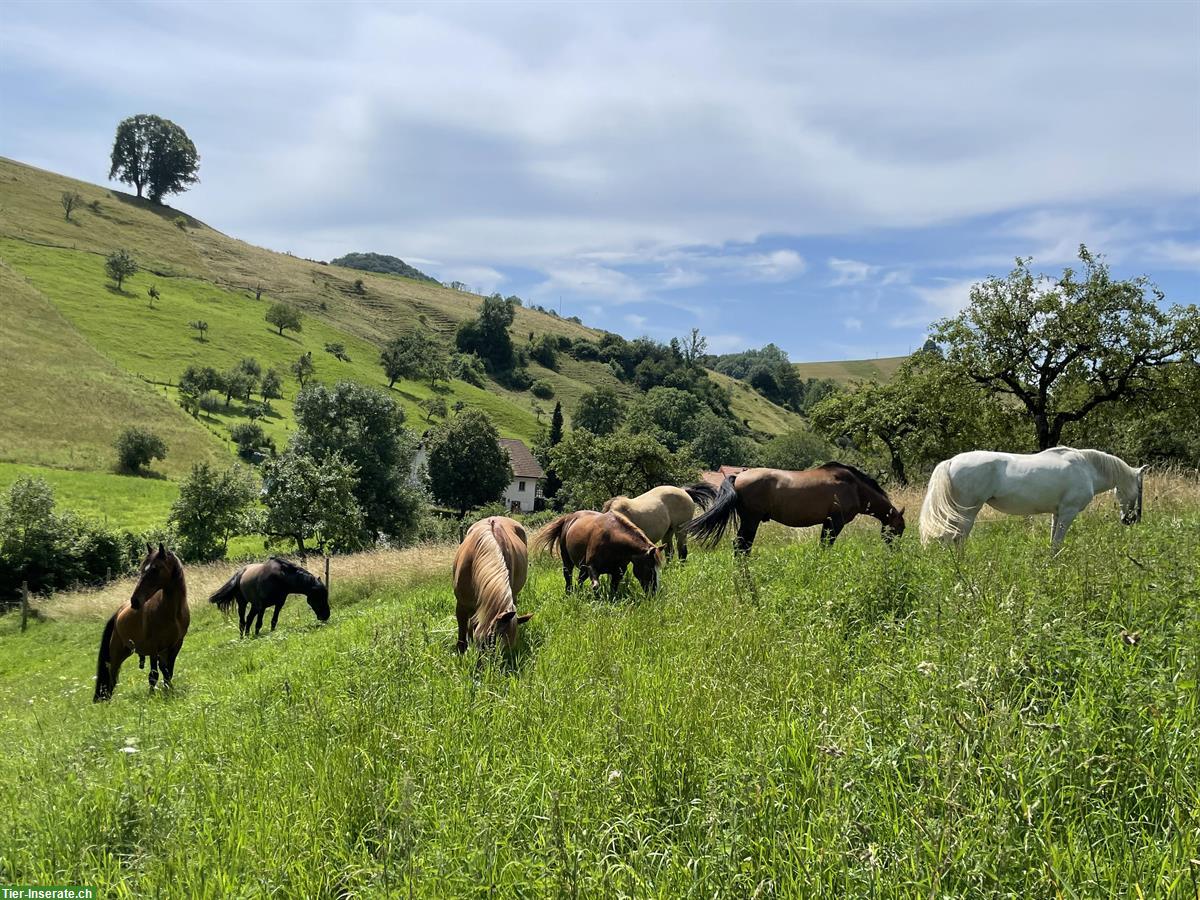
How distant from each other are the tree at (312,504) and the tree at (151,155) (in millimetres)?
148925

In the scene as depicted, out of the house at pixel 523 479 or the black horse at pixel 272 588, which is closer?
the black horse at pixel 272 588

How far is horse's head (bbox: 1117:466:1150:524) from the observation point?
869cm

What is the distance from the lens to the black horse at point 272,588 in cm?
1524

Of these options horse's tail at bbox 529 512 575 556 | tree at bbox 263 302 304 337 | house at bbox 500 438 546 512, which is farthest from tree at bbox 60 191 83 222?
horse's tail at bbox 529 512 575 556

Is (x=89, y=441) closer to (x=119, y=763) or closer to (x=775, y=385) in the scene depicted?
(x=119, y=763)

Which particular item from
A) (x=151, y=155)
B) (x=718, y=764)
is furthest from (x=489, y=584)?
(x=151, y=155)

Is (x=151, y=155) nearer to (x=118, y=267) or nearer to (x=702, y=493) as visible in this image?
(x=118, y=267)

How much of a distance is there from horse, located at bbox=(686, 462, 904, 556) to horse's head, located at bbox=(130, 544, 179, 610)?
25.6ft

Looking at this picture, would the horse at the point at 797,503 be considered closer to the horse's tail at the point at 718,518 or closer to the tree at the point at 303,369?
the horse's tail at the point at 718,518

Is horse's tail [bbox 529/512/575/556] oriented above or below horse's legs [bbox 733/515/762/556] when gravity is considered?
below

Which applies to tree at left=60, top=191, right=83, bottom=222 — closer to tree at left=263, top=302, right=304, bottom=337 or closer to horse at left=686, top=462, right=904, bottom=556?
tree at left=263, top=302, right=304, bottom=337

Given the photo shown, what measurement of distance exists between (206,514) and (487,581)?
33.7m

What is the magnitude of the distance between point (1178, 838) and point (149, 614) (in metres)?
11.2

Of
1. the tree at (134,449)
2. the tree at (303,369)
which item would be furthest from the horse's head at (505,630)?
the tree at (303,369)
